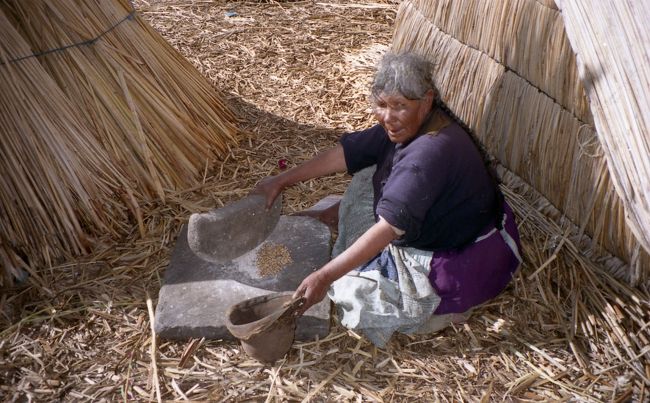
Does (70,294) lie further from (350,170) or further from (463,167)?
(463,167)

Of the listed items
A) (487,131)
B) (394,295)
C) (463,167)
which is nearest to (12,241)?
(394,295)

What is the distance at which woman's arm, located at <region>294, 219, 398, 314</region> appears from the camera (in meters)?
2.20

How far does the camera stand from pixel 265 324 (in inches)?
85.4

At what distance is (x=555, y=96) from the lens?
2717 mm

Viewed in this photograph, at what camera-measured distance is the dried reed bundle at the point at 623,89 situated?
2.26 m

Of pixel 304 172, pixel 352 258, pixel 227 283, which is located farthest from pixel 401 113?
pixel 227 283

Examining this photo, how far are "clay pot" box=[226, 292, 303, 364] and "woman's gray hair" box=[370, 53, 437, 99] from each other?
833mm

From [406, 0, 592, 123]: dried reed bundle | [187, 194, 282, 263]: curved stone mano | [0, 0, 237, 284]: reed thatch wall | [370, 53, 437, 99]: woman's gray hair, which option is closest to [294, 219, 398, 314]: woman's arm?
[370, 53, 437, 99]: woman's gray hair

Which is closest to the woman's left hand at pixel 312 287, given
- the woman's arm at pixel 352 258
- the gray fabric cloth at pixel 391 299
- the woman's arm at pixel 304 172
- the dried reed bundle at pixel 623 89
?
the woman's arm at pixel 352 258

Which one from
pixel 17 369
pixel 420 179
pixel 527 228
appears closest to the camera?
pixel 420 179

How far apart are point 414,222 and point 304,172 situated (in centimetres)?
74

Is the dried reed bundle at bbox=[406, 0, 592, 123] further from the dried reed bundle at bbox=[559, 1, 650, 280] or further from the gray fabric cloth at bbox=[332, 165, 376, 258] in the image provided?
the gray fabric cloth at bbox=[332, 165, 376, 258]

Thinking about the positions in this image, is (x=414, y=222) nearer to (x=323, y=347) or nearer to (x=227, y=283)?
(x=323, y=347)

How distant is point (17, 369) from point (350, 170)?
5.18 ft
